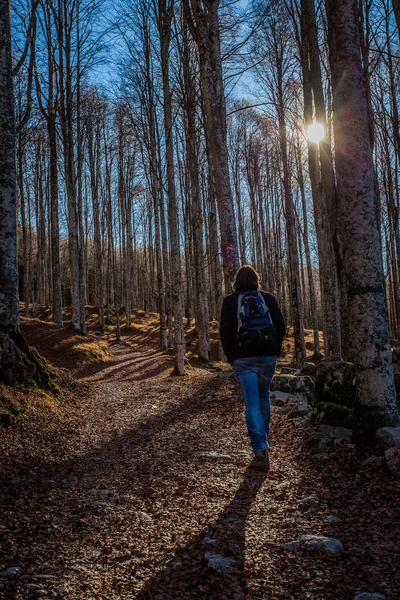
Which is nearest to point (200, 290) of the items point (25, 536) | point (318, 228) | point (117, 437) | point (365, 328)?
point (318, 228)

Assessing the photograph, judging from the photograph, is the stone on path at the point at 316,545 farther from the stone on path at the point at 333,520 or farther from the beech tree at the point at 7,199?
the beech tree at the point at 7,199

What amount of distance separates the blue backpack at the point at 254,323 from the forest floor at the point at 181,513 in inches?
47.3

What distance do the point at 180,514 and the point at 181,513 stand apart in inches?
0.7

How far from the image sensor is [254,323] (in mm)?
3656

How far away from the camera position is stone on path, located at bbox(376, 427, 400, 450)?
11.2ft

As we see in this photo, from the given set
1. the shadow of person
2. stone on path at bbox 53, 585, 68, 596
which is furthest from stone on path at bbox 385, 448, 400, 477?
stone on path at bbox 53, 585, 68, 596

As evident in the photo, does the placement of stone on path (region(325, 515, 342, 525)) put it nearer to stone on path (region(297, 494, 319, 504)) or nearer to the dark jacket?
stone on path (region(297, 494, 319, 504))

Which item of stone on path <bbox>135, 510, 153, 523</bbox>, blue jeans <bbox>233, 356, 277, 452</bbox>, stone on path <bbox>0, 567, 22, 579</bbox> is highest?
blue jeans <bbox>233, 356, 277, 452</bbox>

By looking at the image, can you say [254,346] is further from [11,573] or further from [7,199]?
[7,199]

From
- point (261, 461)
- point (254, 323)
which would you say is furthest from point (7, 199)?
point (261, 461)

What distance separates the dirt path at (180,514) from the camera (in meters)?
1.94

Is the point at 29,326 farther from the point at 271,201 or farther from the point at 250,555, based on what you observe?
the point at 271,201

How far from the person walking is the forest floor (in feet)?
1.27

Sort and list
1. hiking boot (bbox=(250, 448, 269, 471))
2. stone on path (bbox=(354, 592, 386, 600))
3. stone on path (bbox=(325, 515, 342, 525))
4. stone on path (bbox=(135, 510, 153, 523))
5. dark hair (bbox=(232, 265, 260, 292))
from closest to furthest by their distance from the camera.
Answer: stone on path (bbox=(354, 592, 386, 600))
stone on path (bbox=(325, 515, 342, 525))
stone on path (bbox=(135, 510, 153, 523))
hiking boot (bbox=(250, 448, 269, 471))
dark hair (bbox=(232, 265, 260, 292))
